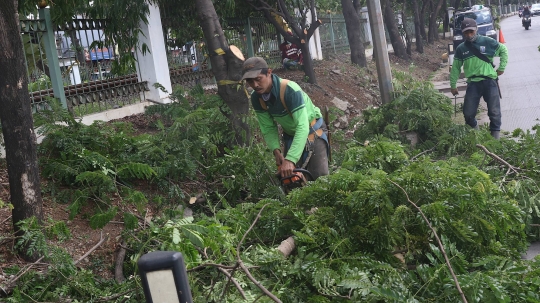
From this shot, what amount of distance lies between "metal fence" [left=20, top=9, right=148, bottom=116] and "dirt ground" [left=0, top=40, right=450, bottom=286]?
2.36 ft

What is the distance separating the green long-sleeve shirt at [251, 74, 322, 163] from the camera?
241 inches

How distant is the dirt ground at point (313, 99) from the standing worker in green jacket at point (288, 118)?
176cm

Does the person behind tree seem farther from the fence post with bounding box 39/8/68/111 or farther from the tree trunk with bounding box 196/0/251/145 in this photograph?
the tree trunk with bounding box 196/0/251/145

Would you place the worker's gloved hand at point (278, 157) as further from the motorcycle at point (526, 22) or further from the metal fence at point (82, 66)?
the motorcycle at point (526, 22)

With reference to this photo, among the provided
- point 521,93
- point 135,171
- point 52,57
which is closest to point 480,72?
point 135,171

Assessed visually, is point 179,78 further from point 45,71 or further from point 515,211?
point 515,211

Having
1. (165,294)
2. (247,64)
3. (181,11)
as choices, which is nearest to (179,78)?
(181,11)

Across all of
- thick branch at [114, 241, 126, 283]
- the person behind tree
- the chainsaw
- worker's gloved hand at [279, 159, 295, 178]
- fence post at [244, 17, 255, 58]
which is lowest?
thick branch at [114, 241, 126, 283]

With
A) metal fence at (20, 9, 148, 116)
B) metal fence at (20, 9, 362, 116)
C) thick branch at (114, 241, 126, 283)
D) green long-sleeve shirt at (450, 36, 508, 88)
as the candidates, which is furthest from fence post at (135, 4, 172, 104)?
thick branch at (114, 241, 126, 283)

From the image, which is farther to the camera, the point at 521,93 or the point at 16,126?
the point at 521,93

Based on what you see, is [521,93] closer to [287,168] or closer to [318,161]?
[318,161]

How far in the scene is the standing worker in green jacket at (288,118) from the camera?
6141 mm

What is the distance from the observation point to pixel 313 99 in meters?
15.4

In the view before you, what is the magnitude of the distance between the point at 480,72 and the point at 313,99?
5.62 metres
